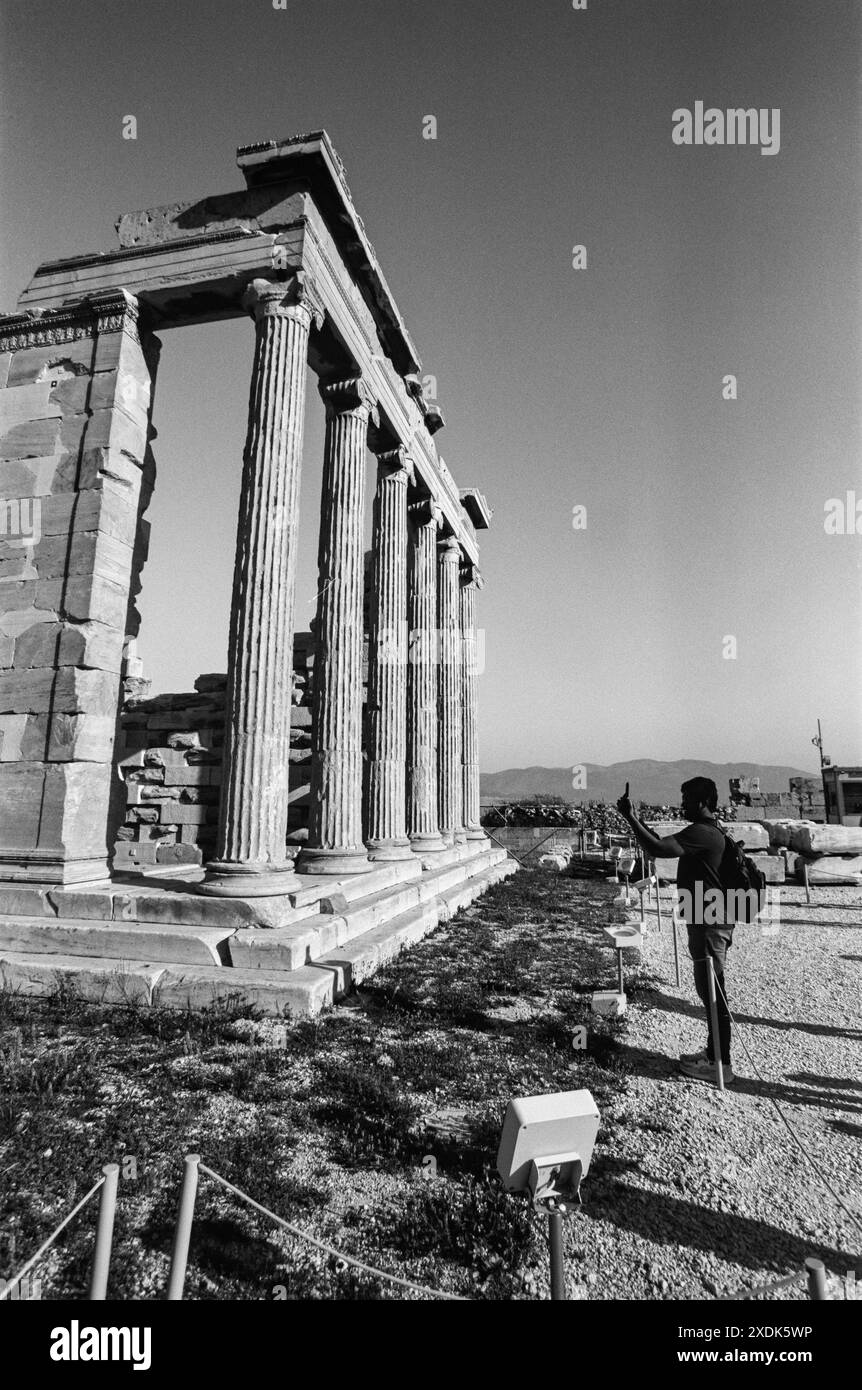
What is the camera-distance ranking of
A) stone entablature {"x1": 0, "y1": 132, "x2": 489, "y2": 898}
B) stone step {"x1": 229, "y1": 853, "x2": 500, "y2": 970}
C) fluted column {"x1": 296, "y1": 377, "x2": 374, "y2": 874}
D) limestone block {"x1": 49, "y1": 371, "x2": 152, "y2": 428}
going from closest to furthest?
stone step {"x1": 229, "y1": 853, "x2": 500, "y2": 970} → stone entablature {"x1": 0, "y1": 132, "x2": 489, "y2": 898} → limestone block {"x1": 49, "y1": 371, "x2": 152, "y2": 428} → fluted column {"x1": 296, "y1": 377, "x2": 374, "y2": 874}

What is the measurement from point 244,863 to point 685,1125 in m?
5.38

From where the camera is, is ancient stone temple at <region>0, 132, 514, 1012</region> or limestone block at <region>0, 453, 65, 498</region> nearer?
ancient stone temple at <region>0, 132, 514, 1012</region>

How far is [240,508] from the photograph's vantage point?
30.6 ft

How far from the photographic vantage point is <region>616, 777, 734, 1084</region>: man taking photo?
573cm

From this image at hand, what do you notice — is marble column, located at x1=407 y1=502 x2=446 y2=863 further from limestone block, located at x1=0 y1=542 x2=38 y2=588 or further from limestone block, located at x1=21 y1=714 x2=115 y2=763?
limestone block, located at x1=0 y1=542 x2=38 y2=588

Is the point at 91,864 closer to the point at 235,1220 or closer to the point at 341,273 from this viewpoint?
the point at 235,1220

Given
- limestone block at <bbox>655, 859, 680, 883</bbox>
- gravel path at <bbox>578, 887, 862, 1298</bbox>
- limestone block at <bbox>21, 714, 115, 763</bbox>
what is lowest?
gravel path at <bbox>578, 887, 862, 1298</bbox>

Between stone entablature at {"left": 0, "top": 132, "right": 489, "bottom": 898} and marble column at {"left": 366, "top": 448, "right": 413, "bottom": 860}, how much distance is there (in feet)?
7.23

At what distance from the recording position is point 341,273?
11141mm

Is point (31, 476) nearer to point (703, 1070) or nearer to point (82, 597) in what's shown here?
point (82, 597)

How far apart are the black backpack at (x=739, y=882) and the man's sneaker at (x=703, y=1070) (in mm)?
1234

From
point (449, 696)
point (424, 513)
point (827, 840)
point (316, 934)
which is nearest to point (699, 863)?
point (316, 934)

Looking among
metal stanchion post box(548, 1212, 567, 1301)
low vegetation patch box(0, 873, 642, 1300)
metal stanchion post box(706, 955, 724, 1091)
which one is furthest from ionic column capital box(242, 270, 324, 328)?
metal stanchion post box(548, 1212, 567, 1301)
